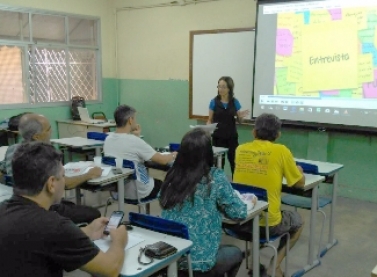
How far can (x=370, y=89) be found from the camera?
4.60m

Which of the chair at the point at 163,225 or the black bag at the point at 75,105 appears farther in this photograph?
the black bag at the point at 75,105

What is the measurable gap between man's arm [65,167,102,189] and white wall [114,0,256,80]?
11.7ft

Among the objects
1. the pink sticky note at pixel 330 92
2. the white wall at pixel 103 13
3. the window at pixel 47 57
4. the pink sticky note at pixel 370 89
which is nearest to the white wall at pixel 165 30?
the white wall at pixel 103 13

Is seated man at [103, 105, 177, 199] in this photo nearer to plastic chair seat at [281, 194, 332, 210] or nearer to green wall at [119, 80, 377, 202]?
plastic chair seat at [281, 194, 332, 210]

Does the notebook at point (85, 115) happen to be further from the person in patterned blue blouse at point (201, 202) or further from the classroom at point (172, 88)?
the person in patterned blue blouse at point (201, 202)

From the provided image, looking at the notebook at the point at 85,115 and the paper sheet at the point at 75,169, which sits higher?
the notebook at the point at 85,115

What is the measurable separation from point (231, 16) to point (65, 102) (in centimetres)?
331

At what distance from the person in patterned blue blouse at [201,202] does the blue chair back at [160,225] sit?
143 mm

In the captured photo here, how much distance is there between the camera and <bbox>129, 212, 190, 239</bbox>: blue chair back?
6.52 ft

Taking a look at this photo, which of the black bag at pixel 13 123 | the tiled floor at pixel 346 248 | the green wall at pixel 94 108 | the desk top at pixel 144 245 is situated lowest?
the tiled floor at pixel 346 248

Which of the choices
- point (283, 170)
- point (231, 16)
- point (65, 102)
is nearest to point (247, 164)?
point (283, 170)

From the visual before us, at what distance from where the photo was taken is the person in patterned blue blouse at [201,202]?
213 centimetres

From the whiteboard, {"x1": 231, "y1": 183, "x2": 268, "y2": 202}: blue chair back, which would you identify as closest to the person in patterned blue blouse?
{"x1": 231, "y1": 183, "x2": 268, "y2": 202}: blue chair back

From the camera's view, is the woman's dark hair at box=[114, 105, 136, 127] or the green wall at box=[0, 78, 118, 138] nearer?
the woman's dark hair at box=[114, 105, 136, 127]
